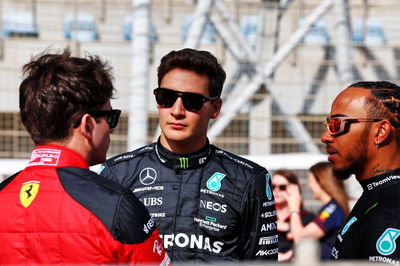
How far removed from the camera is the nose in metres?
3.07

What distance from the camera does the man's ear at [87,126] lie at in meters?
2.08

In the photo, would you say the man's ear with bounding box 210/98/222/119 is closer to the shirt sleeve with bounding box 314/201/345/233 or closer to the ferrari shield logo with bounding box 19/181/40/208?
the ferrari shield logo with bounding box 19/181/40/208

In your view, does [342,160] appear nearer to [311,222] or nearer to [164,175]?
[164,175]

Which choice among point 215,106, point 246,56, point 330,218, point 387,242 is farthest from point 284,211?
point 387,242

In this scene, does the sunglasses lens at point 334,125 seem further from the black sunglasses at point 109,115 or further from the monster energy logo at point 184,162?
the black sunglasses at point 109,115

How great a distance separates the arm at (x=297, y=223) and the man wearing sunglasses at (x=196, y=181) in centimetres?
184

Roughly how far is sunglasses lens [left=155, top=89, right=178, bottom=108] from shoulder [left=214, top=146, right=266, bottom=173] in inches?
13.6

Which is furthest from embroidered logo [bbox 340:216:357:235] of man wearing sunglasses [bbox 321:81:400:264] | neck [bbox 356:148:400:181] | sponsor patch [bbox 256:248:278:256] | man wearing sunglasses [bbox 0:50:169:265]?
man wearing sunglasses [bbox 0:50:169:265]

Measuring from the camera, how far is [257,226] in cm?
293

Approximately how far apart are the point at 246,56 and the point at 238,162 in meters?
3.89

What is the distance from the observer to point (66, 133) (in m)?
2.09

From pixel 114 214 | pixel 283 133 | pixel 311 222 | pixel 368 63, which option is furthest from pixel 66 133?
pixel 368 63

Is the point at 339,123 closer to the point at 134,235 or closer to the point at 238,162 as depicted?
the point at 238,162

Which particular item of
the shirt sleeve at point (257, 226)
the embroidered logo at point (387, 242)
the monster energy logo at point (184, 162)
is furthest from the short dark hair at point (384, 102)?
the monster energy logo at point (184, 162)
